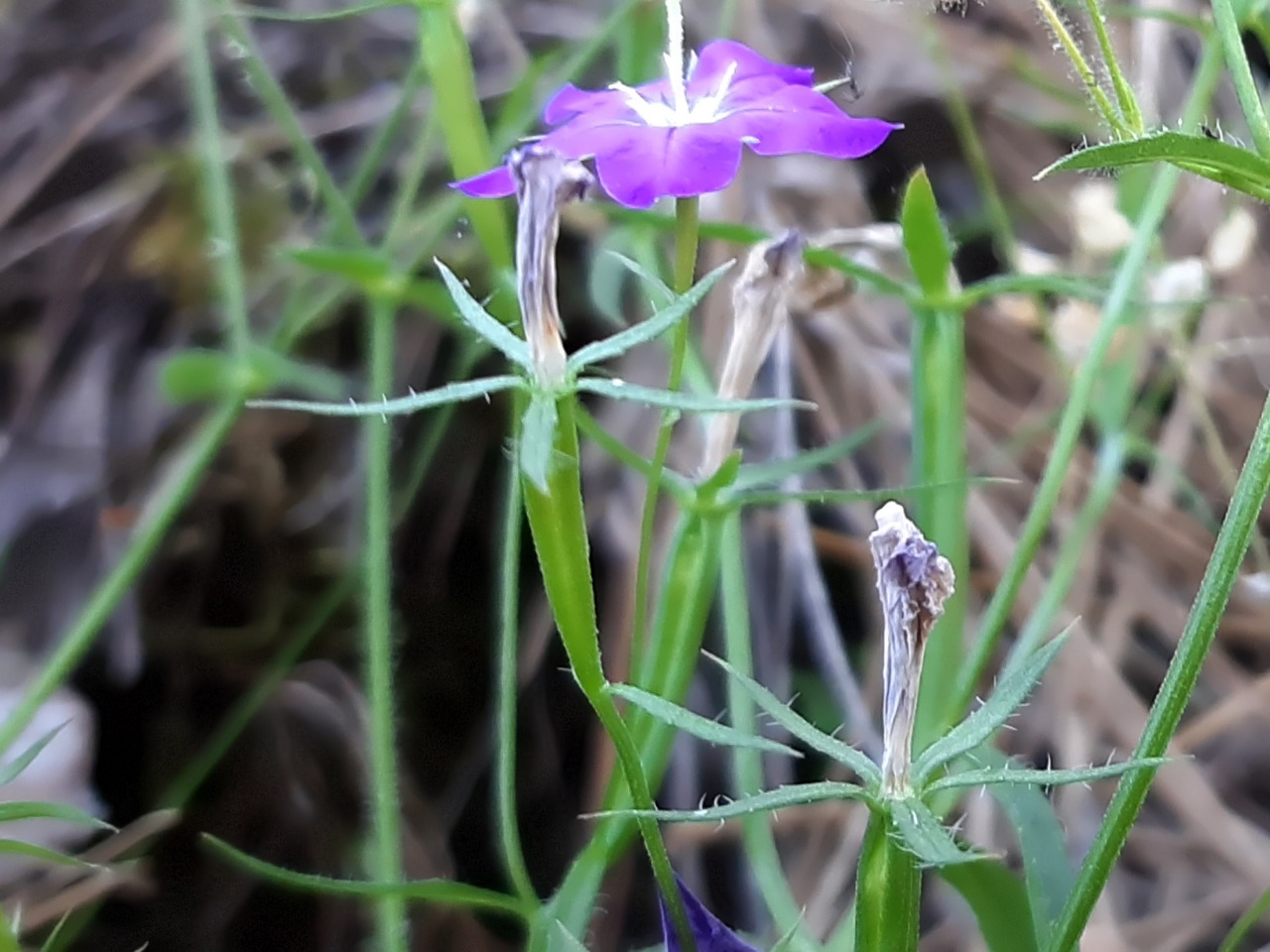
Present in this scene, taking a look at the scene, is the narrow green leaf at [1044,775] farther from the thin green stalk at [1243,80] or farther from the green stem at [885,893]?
the thin green stalk at [1243,80]

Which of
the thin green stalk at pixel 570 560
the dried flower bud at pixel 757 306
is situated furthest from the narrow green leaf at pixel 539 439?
the dried flower bud at pixel 757 306

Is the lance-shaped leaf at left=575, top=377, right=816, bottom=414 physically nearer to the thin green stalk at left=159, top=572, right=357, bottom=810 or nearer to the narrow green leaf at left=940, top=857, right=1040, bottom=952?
the narrow green leaf at left=940, top=857, right=1040, bottom=952

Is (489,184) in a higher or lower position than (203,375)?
higher

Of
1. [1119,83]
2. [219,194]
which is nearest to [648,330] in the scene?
[1119,83]

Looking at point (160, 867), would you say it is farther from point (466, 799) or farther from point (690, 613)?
point (690, 613)

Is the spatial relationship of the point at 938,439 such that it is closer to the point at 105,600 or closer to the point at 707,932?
the point at 707,932

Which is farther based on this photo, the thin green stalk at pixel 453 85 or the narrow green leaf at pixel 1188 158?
the thin green stalk at pixel 453 85
